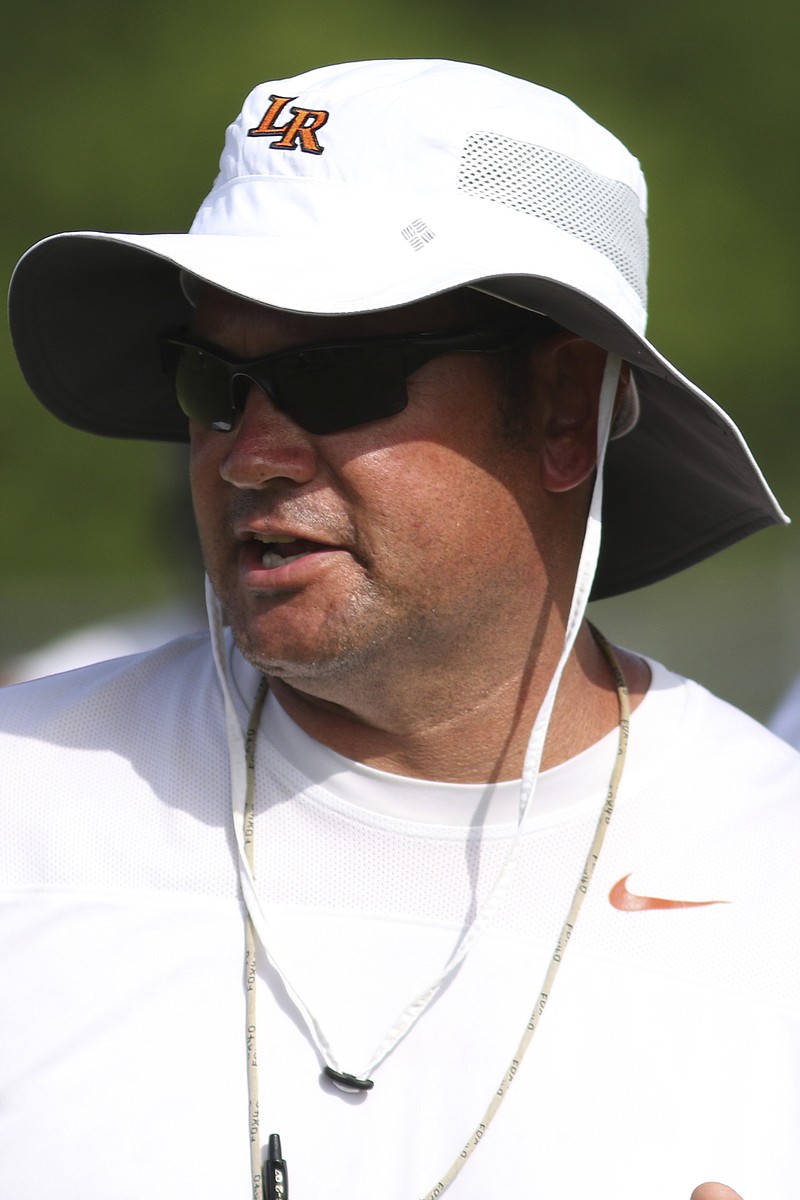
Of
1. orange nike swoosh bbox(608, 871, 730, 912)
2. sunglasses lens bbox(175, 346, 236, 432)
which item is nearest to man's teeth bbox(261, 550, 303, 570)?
sunglasses lens bbox(175, 346, 236, 432)

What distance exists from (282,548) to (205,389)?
0.30 m

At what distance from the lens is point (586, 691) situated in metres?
2.92

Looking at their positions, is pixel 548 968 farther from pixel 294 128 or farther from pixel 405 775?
pixel 294 128

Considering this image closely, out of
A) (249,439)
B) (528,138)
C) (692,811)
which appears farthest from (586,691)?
(528,138)

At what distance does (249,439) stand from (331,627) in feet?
1.08

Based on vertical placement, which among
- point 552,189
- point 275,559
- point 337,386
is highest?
point 552,189

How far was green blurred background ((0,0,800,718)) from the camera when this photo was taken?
1312 centimetres

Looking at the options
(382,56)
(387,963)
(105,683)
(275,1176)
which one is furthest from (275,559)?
(382,56)

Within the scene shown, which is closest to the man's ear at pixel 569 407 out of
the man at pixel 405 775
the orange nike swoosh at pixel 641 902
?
the man at pixel 405 775

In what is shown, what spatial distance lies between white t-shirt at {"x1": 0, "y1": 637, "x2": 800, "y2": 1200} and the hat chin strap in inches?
0.9

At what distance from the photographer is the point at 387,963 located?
2.62 meters

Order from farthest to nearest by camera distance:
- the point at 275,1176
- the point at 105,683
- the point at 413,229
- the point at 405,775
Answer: the point at 105,683, the point at 405,775, the point at 413,229, the point at 275,1176

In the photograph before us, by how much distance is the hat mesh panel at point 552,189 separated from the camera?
2.60 m

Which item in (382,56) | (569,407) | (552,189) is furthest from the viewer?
(382,56)
